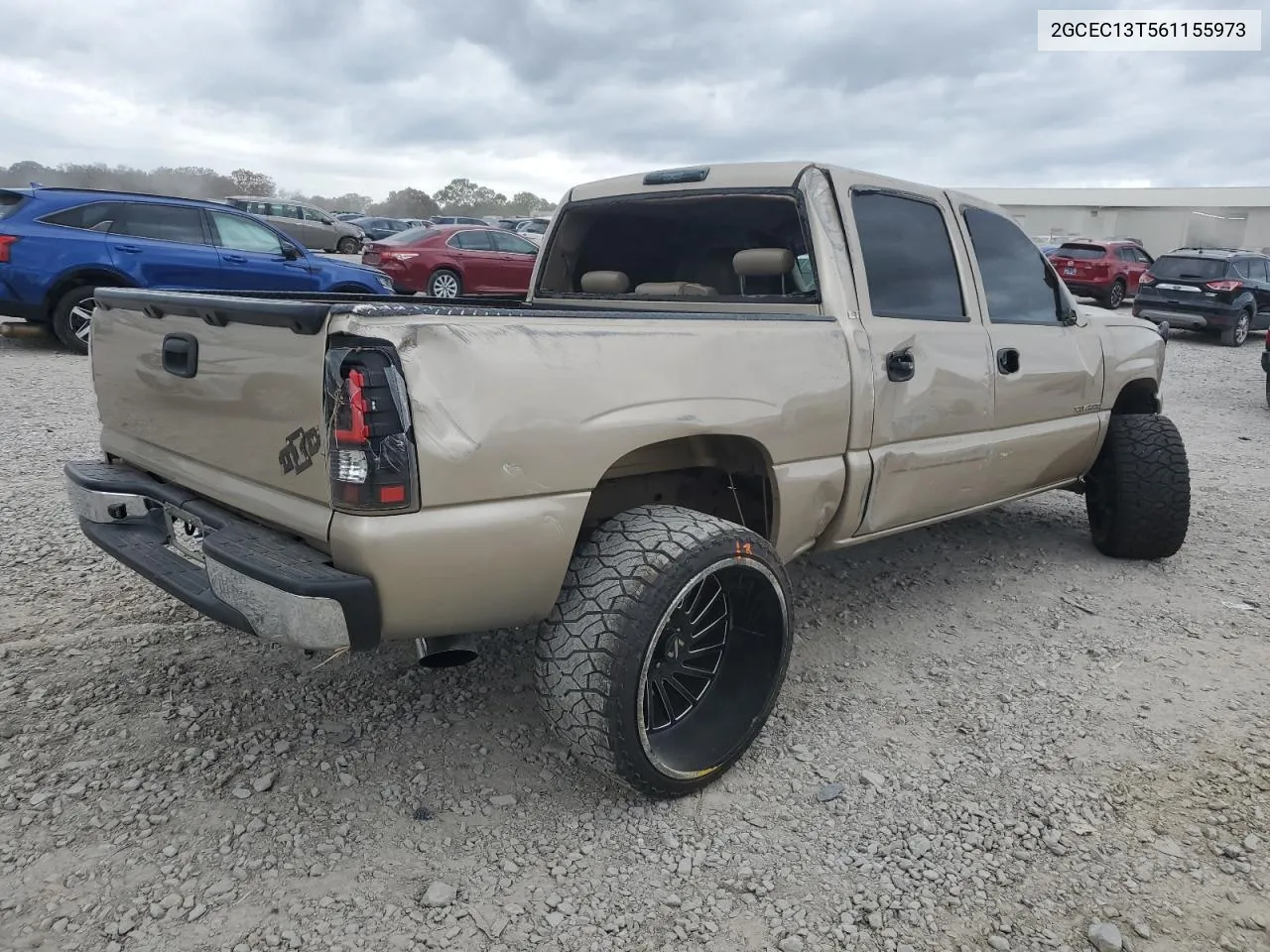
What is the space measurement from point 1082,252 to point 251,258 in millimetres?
16460

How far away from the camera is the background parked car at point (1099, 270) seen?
18453 millimetres

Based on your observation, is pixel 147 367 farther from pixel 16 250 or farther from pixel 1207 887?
pixel 16 250

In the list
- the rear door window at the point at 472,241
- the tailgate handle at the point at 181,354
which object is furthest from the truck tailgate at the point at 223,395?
the rear door window at the point at 472,241

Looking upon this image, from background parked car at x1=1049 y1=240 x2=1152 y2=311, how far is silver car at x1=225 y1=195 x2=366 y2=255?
19797 millimetres

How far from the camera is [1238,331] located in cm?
1496

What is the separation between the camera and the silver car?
1037 inches

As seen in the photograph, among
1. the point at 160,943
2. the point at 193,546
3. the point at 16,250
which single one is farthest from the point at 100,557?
the point at 16,250

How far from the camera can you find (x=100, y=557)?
4.05 metres

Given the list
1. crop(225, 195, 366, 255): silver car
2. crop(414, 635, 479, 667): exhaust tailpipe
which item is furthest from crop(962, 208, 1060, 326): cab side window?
crop(225, 195, 366, 255): silver car

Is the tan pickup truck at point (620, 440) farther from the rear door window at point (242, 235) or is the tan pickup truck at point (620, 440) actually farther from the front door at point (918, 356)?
the rear door window at point (242, 235)

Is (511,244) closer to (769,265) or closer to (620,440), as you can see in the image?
(769,265)

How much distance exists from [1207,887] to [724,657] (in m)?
1.36

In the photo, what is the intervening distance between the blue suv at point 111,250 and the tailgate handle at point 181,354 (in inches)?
228

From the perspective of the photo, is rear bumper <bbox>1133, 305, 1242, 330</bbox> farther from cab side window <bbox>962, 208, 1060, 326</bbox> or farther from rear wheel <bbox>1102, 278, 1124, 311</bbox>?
cab side window <bbox>962, 208, 1060, 326</bbox>
